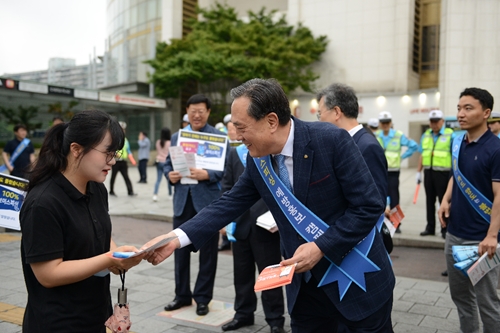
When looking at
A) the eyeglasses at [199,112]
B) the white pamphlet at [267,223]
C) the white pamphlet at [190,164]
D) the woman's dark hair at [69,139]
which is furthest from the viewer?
the eyeglasses at [199,112]

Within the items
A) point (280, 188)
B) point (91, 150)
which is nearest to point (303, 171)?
point (280, 188)

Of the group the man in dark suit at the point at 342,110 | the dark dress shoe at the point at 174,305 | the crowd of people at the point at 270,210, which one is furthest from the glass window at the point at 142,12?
the crowd of people at the point at 270,210

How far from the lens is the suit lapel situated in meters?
2.33

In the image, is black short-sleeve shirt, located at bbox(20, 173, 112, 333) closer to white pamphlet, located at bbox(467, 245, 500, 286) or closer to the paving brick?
white pamphlet, located at bbox(467, 245, 500, 286)

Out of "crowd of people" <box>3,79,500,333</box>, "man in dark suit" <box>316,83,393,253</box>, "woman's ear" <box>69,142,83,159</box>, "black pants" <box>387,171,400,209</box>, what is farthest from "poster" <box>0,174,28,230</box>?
"black pants" <box>387,171,400,209</box>

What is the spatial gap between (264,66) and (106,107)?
9150 mm

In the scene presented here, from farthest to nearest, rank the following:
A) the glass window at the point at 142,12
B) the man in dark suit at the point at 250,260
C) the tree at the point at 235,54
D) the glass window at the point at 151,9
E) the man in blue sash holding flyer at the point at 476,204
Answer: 1. the glass window at the point at 142,12
2. the glass window at the point at 151,9
3. the tree at the point at 235,54
4. the man in dark suit at the point at 250,260
5. the man in blue sash holding flyer at the point at 476,204

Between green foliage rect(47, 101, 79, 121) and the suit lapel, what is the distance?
23390 mm

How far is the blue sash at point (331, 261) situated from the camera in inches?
92.0

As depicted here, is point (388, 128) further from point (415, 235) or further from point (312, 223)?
point (312, 223)

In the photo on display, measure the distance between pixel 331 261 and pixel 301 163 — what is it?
51cm

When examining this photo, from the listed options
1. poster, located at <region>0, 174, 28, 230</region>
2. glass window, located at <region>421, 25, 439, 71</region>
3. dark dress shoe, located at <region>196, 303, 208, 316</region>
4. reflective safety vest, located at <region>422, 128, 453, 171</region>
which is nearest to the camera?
poster, located at <region>0, 174, 28, 230</region>

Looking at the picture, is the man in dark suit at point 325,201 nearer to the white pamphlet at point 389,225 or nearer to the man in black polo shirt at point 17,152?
the white pamphlet at point 389,225

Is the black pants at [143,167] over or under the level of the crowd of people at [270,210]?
under
